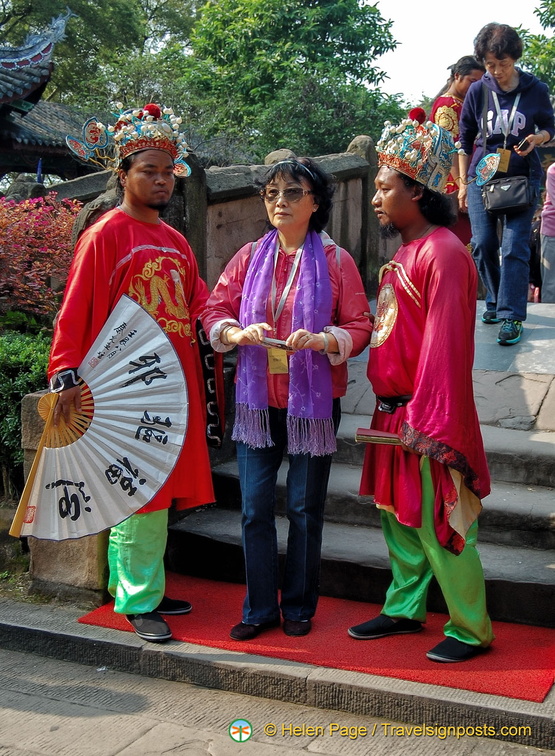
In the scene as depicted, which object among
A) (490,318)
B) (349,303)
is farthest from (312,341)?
(490,318)

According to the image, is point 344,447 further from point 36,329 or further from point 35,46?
point 35,46

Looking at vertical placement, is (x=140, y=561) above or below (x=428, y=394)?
below

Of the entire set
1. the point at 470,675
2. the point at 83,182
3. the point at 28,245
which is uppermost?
the point at 83,182

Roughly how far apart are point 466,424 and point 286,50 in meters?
15.7

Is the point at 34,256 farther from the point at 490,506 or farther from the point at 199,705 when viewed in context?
the point at 199,705

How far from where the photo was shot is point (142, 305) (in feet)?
11.9

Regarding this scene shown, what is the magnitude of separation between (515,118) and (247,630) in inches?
142

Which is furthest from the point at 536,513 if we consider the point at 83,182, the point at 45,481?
the point at 83,182

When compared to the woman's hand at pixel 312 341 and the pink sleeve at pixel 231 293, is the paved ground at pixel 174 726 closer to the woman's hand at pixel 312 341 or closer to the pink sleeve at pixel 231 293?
the woman's hand at pixel 312 341

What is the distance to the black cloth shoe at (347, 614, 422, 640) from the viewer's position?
136 inches

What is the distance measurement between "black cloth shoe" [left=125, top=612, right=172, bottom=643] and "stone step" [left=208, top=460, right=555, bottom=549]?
3.12 ft

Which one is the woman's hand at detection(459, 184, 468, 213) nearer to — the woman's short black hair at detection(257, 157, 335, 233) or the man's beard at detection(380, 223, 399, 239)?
the man's beard at detection(380, 223, 399, 239)

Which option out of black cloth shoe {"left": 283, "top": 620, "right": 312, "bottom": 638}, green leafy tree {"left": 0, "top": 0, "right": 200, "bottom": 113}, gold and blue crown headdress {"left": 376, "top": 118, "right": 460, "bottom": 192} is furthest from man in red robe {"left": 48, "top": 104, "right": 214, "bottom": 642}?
green leafy tree {"left": 0, "top": 0, "right": 200, "bottom": 113}

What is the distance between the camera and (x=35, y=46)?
17.0 meters
